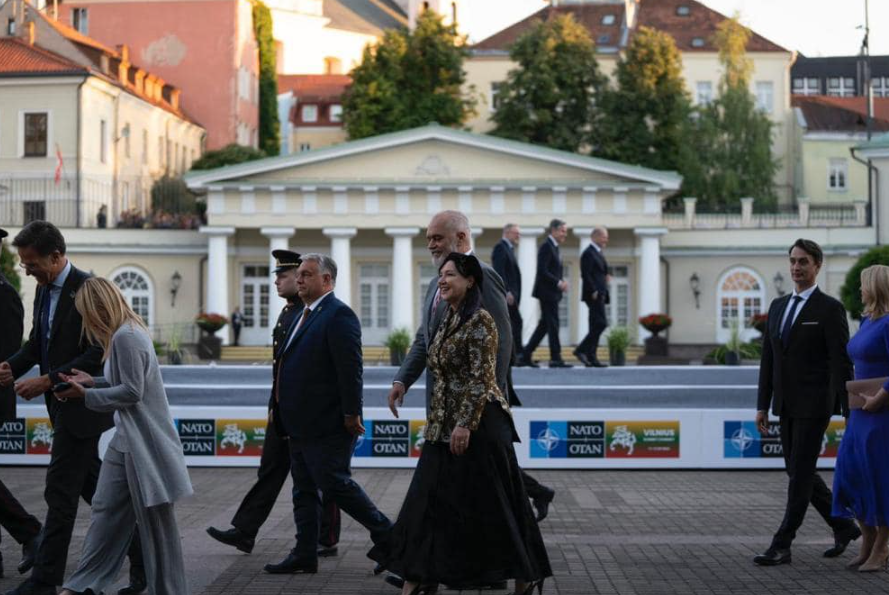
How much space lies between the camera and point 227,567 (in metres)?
10.4

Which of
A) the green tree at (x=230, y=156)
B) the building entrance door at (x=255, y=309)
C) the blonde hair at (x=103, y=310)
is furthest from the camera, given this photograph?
the green tree at (x=230, y=156)

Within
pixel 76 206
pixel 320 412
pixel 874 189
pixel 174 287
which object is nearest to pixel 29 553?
pixel 320 412

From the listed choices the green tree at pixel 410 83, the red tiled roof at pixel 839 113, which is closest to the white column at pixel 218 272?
the green tree at pixel 410 83

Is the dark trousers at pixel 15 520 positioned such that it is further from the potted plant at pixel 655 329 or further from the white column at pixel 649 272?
the white column at pixel 649 272

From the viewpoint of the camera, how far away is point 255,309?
5609 cm

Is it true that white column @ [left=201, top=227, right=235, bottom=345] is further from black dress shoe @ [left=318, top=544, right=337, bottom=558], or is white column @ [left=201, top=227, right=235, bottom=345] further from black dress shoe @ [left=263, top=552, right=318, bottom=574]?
black dress shoe @ [left=263, top=552, right=318, bottom=574]

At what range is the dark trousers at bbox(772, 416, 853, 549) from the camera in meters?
10.6

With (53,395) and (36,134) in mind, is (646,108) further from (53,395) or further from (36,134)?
(53,395)

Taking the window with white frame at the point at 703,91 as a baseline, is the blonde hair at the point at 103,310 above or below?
below

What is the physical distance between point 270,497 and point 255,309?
149 ft

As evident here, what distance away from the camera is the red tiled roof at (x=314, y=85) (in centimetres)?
10131

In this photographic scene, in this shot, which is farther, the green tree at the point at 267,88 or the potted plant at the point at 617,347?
the green tree at the point at 267,88

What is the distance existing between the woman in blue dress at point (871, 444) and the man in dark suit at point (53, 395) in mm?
4805

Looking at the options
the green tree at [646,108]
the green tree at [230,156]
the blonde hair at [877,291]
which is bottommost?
the blonde hair at [877,291]
